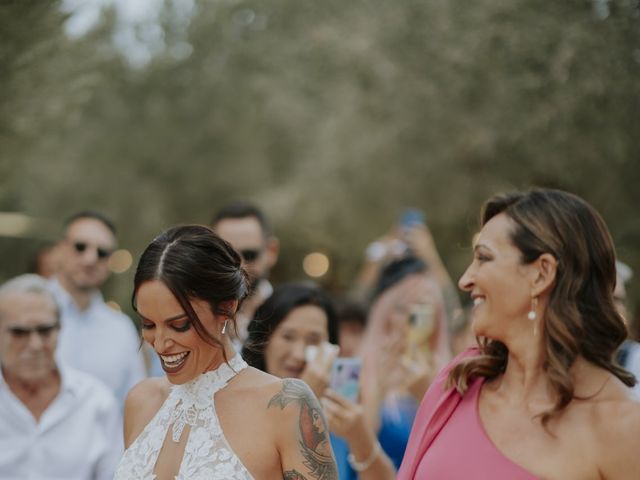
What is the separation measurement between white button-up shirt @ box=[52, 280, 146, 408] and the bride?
11.7 ft

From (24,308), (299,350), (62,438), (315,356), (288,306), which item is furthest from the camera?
(24,308)

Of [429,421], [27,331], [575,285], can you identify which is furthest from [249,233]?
[575,285]

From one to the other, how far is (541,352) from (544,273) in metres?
0.28

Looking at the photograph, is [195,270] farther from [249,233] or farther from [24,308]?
[249,233]

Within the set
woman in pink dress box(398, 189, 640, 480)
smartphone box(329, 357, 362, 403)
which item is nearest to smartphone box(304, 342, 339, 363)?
smartphone box(329, 357, 362, 403)

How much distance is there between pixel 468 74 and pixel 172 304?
5576 mm

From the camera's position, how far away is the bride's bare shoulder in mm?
3379

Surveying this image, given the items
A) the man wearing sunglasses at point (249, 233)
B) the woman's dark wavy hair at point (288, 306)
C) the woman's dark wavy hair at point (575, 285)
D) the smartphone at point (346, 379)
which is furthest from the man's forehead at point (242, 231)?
the woman's dark wavy hair at point (575, 285)

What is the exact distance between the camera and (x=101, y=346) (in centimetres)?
684

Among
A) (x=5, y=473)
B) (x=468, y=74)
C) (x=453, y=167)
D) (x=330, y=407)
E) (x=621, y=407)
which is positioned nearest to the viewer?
(x=621, y=407)

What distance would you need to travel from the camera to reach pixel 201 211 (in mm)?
15234

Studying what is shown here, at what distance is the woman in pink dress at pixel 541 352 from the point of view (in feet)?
9.80

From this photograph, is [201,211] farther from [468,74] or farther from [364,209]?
[468,74]

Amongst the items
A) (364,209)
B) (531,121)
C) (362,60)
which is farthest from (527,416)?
(364,209)
